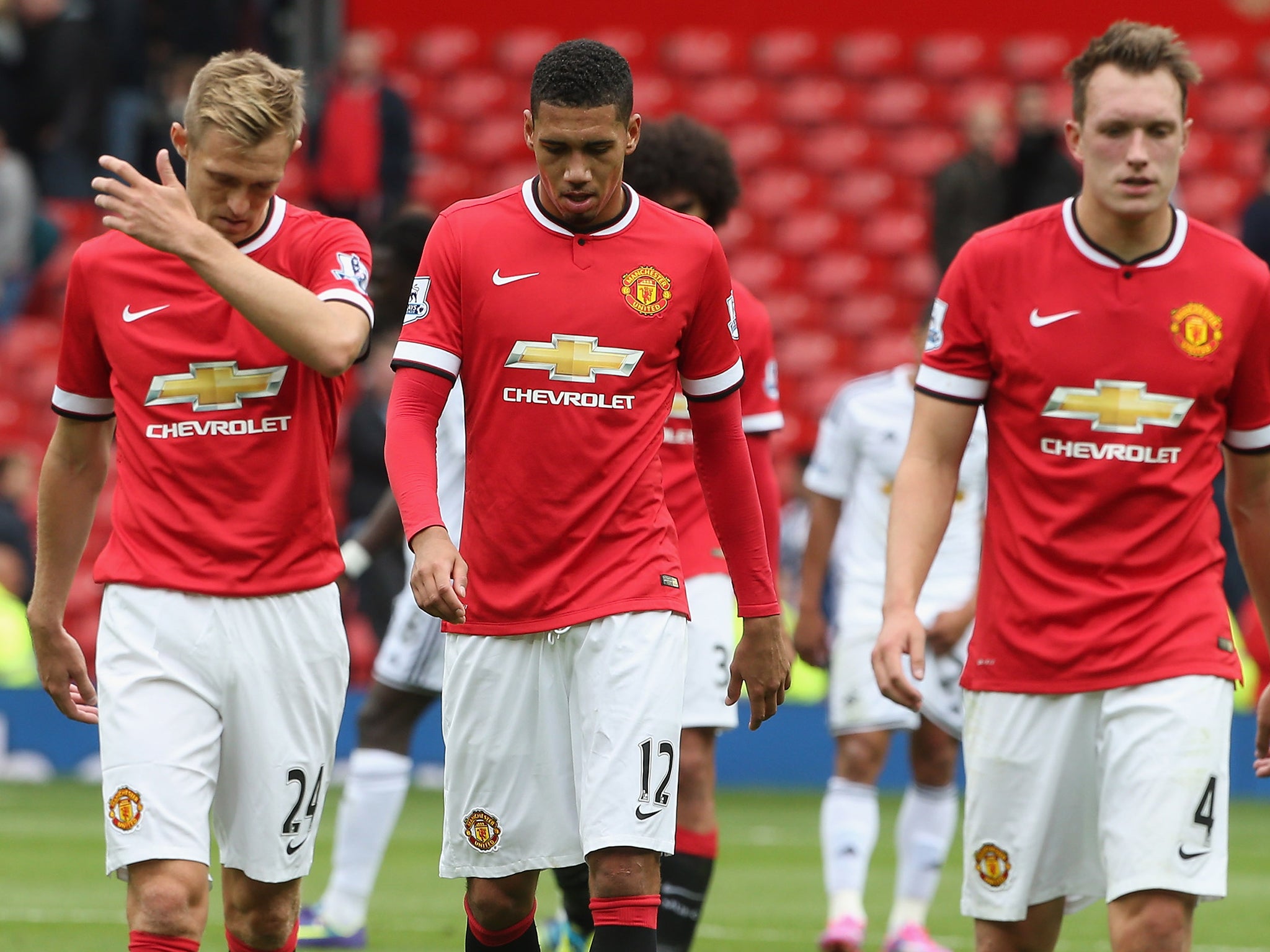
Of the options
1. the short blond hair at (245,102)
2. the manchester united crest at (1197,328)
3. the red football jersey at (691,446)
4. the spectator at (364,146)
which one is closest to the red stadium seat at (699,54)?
the spectator at (364,146)

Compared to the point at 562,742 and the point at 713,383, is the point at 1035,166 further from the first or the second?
the point at 562,742

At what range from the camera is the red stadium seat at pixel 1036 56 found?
20.4 meters

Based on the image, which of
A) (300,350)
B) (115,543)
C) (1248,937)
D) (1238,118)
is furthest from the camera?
(1238,118)

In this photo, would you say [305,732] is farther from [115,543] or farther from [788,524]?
[788,524]

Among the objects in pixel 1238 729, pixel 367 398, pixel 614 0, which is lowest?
pixel 1238 729

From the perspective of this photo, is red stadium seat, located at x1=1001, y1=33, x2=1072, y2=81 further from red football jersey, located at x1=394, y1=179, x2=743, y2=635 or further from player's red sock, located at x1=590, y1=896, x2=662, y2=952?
player's red sock, located at x1=590, y1=896, x2=662, y2=952

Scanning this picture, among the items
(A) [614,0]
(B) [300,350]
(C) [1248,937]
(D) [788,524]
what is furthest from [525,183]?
(A) [614,0]

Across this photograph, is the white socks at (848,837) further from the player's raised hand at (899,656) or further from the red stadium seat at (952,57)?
the red stadium seat at (952,57)

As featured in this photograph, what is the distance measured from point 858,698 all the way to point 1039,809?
3240mm

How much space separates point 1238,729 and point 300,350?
9480mm

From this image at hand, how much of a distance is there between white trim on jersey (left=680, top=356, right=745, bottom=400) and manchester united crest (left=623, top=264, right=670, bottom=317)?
0.24 meters

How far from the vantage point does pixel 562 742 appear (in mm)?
4895

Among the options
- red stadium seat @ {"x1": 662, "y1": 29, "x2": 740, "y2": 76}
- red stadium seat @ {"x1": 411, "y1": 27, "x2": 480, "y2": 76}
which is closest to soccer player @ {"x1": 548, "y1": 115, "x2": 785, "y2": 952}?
red stadium seat @ {"x1": 662, "y1": 29, "x2": 740, "y2": 76}

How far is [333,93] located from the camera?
17.0m
